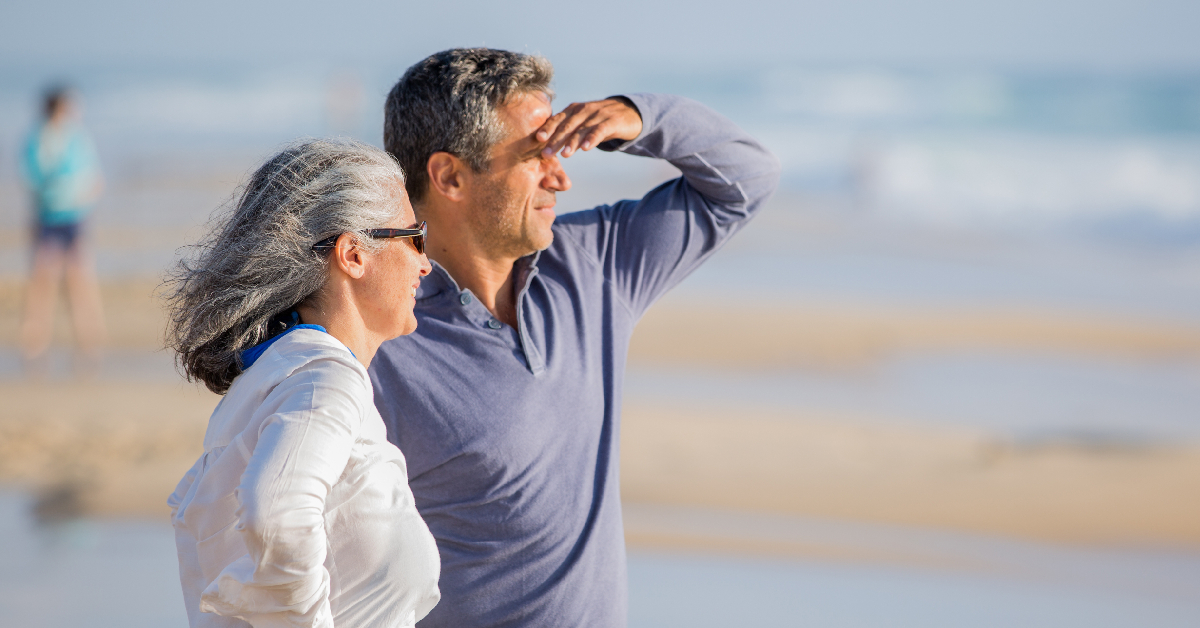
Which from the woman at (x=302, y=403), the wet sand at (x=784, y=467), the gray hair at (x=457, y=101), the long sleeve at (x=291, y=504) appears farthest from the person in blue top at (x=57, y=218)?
the long sleeve at (x=291, y=504)

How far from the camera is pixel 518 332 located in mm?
2330

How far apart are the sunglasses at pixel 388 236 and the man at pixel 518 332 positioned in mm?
478

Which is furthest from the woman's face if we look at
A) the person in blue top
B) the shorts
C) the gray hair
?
the shorts

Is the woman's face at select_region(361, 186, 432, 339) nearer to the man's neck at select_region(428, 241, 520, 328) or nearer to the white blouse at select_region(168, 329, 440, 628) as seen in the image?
the white blouse at select_region(168, 329, 440, 628)

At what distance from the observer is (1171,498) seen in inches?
229

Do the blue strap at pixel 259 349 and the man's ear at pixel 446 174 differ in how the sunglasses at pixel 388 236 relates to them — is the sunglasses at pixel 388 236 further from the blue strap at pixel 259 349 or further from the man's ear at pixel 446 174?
the man's ear at pixel 446 174

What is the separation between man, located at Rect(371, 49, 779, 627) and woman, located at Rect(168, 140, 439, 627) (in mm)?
475

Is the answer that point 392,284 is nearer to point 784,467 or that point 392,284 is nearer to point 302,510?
point 302,510

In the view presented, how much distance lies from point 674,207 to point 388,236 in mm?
1138

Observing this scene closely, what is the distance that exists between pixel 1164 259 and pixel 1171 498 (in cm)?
958

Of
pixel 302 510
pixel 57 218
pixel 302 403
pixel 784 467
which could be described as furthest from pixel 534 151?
pixel 57 218

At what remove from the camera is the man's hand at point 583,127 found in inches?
93.4

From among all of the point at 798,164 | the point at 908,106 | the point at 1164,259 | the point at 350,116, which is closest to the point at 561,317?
the point at 1164,259

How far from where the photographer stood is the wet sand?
556cm
